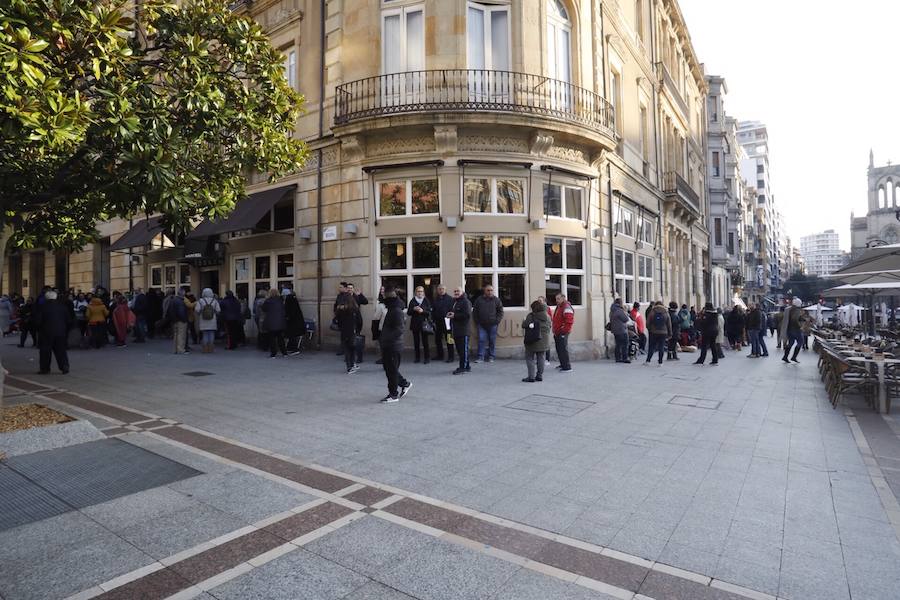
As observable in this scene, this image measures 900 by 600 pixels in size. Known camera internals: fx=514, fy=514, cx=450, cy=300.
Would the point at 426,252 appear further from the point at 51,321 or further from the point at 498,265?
the point at 51,321

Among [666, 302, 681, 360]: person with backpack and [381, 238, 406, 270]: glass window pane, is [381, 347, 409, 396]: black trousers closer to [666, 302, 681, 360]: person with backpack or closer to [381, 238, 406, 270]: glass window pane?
[381, 238, 406, 270]: glass window pane

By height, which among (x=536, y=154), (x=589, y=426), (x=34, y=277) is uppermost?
(x=536, y=154)

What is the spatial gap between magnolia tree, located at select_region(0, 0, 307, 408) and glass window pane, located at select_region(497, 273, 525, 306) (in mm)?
6212

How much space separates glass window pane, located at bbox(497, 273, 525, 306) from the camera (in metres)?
13.3

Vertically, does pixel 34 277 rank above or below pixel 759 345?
above

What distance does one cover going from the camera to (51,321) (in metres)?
10.1

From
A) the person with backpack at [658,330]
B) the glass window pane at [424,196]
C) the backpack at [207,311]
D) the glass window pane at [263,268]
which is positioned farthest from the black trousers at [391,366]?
the glass window pane at [263,268]

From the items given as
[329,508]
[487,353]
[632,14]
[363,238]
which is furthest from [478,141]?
[632,14]

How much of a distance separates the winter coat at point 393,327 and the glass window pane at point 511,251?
232 inches

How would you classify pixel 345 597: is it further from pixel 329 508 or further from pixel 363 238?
pixel 363 238

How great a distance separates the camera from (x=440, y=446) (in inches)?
224

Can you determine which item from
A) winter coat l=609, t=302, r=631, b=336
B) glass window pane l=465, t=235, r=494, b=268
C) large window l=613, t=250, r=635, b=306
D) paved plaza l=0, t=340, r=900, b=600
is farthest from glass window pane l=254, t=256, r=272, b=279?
large window l=613, t=250, r=635, b=306

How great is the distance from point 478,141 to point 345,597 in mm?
11664

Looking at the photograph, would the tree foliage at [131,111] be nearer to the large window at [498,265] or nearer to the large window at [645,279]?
the large window at [498,265]
